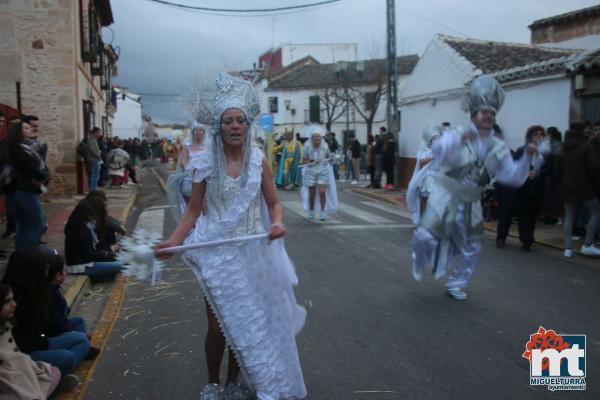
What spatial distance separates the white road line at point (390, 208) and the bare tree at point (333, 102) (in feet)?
97.9

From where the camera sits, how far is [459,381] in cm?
407

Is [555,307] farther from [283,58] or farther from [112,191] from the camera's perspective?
[283,58]

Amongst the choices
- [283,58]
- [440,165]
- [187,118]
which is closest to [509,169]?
[440,165]

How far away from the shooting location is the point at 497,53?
17.5 meters

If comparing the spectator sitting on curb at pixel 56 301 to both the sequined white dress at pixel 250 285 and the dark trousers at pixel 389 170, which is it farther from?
the dark trousers at pixel 389 170

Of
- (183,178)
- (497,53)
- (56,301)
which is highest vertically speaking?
(497,53)

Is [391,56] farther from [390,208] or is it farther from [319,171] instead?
[319,171]

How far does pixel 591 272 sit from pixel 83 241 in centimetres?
630

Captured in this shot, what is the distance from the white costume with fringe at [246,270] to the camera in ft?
11.1

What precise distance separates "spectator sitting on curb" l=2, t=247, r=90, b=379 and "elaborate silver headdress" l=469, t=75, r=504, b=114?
4.10m

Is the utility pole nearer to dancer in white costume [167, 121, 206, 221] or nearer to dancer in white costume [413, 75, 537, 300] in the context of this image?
dancer in white costume [167, 121, 206, 221]

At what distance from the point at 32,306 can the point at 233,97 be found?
1.99 metres

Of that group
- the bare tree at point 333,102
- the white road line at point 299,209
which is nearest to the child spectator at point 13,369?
the white road line at point 299,209

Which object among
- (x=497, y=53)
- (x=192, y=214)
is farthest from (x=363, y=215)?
(x=192, y=214)
